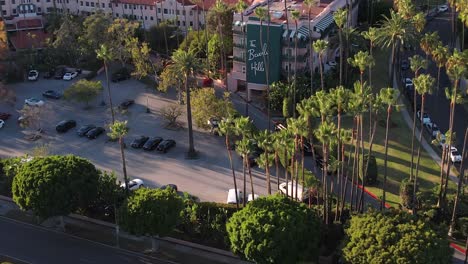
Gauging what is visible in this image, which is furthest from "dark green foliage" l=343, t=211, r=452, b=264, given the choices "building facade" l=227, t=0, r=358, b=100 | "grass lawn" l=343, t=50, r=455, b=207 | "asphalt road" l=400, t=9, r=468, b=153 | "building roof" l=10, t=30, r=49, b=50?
"building roof" l=10, t=30, r=49, b=50

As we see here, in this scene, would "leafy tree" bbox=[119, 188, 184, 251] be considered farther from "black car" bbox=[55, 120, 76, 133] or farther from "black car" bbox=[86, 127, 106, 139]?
"black car" bbox=[55, 120, 76, 133]

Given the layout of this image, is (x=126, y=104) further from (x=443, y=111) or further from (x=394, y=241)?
(x=394, y=241)

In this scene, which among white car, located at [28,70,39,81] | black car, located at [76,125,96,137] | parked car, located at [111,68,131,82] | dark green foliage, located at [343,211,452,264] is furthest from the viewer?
white car, located at [28,70,39,81]

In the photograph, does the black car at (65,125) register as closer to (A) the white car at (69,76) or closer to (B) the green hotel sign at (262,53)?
(A) the white car at (69,76)

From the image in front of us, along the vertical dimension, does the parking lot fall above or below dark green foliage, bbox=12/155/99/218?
below

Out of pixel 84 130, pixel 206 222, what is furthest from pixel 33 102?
pixel 206 222

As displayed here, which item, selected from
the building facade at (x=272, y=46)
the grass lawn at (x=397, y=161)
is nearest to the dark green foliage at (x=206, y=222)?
the grass lawn at (x=397, y=161)

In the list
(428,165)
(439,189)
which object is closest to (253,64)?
(428,165)
